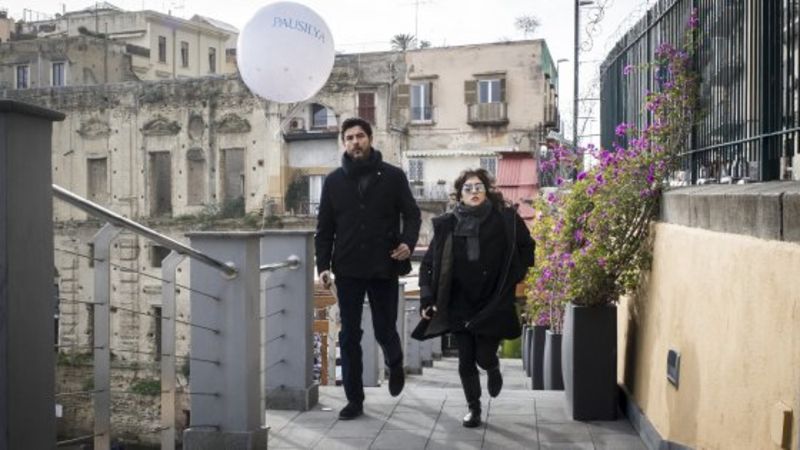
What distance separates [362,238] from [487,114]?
2839 cm

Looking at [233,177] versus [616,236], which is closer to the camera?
[616,236]

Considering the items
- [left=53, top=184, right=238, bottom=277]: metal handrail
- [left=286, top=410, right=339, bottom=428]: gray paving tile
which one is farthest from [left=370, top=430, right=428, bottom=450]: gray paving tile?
[left=53, top=184, right=238, bottom=277]: metal handrail

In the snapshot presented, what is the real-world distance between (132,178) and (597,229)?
34.5 m

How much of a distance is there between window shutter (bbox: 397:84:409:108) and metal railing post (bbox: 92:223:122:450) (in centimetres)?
3069

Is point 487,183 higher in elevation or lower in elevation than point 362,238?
higher

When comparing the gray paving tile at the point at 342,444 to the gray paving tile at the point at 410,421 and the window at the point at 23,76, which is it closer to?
the gray paving tile at the point at 410,421

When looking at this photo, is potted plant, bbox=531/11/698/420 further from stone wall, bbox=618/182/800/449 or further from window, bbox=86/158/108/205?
window, bbox=86/158/108/205

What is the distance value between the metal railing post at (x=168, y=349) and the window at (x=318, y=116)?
31.3m

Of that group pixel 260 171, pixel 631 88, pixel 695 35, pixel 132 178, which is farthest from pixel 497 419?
pixel 132 178

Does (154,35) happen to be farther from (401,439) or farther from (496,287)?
(401,439)

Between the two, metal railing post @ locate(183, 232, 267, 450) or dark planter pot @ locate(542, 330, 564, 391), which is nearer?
metal railing post @ locate(183, 232, 267, 450)

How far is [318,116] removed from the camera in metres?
35.8

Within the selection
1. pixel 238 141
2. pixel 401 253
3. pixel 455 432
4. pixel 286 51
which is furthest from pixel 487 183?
pixel 238 141

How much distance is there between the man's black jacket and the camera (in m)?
5.53
